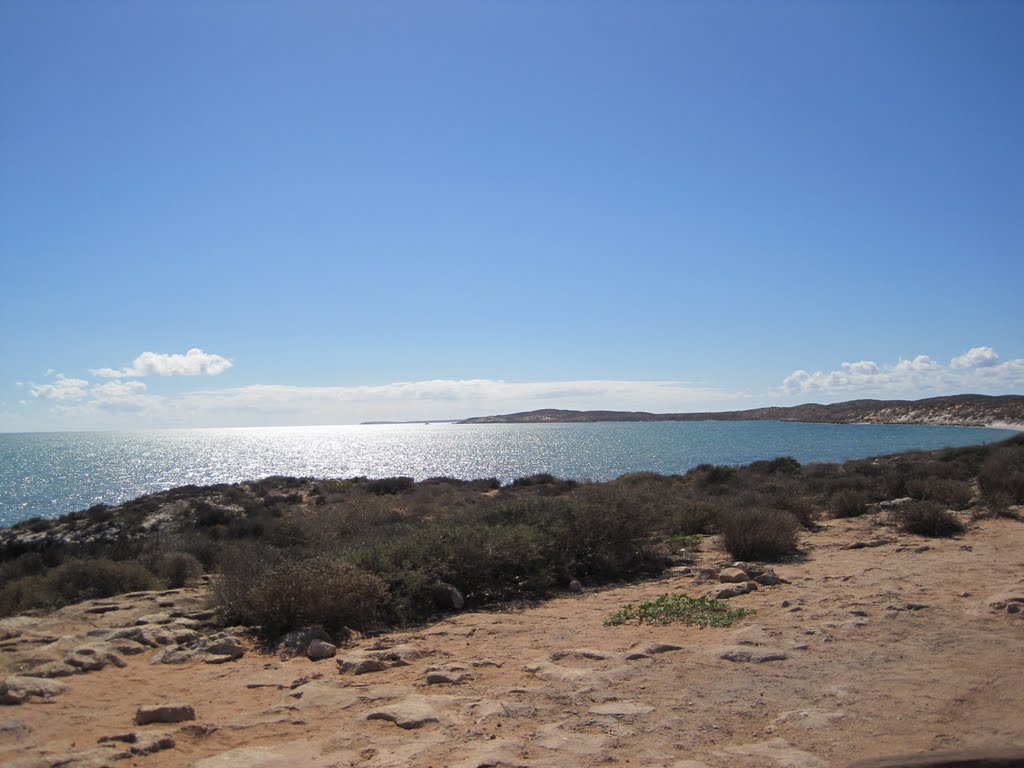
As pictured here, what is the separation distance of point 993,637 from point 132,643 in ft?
27.7

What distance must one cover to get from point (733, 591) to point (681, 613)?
1.30 meters

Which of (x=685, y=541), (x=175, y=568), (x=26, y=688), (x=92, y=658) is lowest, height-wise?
(x=685, y=541)

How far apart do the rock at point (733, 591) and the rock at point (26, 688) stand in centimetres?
711

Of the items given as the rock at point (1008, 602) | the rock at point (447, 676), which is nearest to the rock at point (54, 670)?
the rock at point (447, 676)

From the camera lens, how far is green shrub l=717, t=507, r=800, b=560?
11508 millimetres

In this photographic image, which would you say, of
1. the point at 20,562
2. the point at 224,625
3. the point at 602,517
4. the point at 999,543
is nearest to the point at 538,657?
the point at 224,625

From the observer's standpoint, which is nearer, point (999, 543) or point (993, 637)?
point (993, 637)

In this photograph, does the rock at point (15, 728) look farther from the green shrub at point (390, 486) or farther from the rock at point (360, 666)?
the green shrub at point (390, 486)

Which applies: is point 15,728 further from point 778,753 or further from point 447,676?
point 778,753

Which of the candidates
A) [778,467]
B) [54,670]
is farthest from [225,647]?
[778,467]

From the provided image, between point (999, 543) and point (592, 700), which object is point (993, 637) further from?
point (999, 543)

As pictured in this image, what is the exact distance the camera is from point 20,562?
524 inches

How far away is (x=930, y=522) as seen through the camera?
12586 mm

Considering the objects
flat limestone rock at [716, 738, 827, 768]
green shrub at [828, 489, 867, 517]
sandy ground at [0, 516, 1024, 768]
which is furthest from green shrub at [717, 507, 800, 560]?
flat limestone rock at [716, 738, 827, 768]
